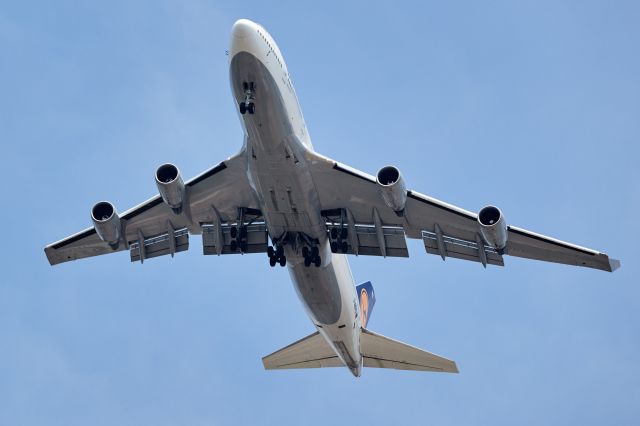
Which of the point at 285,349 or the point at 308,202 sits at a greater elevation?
the point at 308,202

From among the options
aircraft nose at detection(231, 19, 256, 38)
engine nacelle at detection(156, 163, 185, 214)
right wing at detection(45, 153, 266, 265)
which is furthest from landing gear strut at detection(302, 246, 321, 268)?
aircraft nose at detection(231, 19, 256, 38)

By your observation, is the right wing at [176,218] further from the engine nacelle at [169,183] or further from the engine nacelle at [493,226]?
the engine nacelle at [493,226]

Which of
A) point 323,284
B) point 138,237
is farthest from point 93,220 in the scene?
point 323,284

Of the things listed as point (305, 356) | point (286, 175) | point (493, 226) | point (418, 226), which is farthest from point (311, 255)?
point (305, 356)

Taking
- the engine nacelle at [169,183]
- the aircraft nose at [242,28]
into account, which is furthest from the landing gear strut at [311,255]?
the aircraft nose at [242,28]

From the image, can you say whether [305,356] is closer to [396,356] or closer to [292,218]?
[396,356]

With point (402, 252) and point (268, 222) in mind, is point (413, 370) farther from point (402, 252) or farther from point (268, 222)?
point (268, 222)

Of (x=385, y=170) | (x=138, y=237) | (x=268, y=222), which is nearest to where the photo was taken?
(x=385, y=170)
